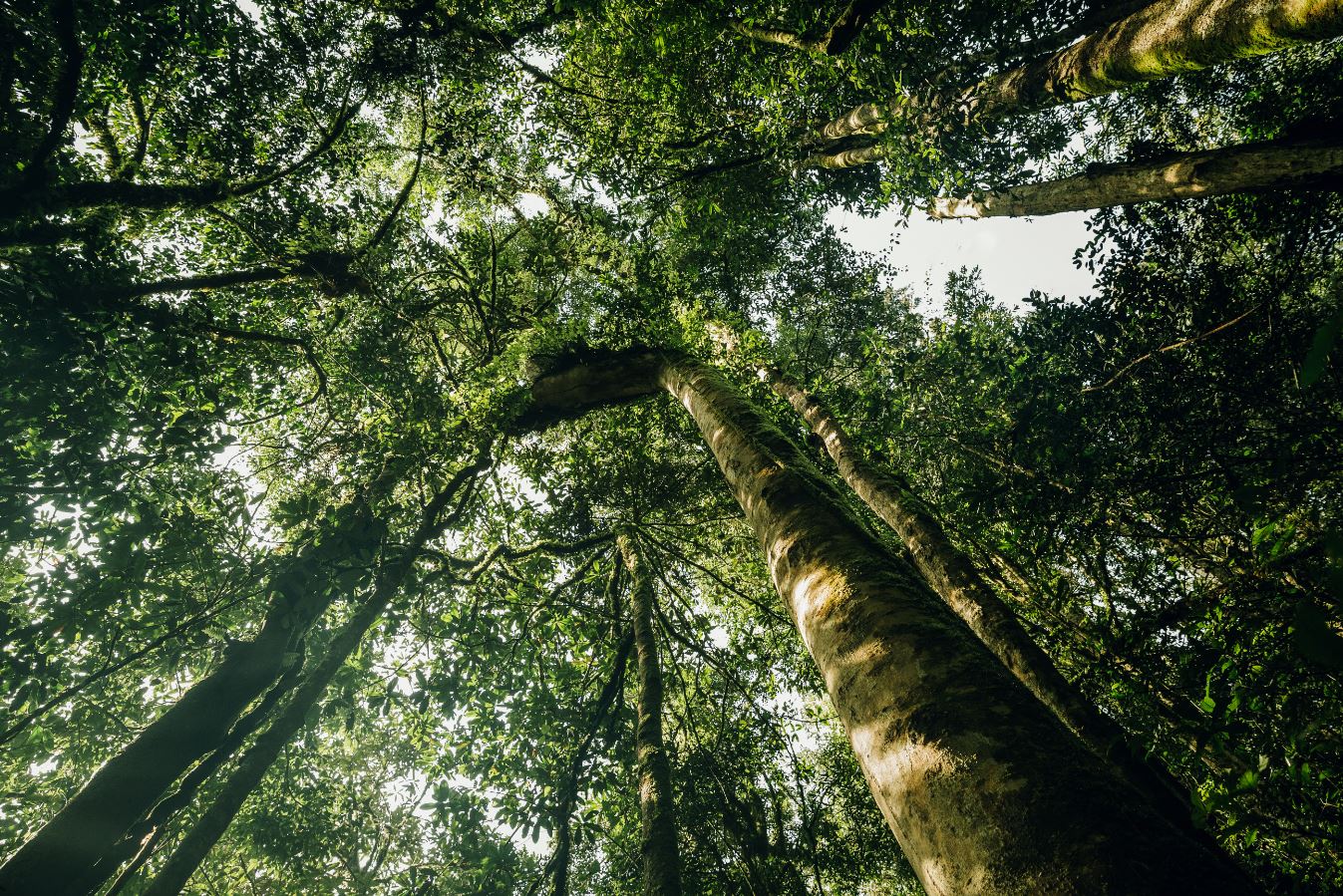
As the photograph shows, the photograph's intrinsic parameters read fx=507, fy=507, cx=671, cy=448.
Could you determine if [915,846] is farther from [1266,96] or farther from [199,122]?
[1266,96]

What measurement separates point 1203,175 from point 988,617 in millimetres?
4168

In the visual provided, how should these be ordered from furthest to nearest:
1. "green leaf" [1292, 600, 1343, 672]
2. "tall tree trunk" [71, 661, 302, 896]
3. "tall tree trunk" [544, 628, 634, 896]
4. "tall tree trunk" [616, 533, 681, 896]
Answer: "tall tree trunk" [544, 628, 634, 896] < "tall tree trunk" [71, 661, 302, 896] < "tall tree trunk" [616, 533, 681, 896] < "green leaf" [1292, 600, 1343, 672]

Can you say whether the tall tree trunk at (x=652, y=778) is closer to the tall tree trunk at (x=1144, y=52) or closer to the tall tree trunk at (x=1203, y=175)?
the tall tree trunk at (x=1203, y=175)

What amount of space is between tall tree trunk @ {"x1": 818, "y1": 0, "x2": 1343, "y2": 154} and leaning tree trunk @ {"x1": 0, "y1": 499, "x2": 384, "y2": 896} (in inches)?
331

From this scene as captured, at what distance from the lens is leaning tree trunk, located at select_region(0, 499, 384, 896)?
12.8 feet

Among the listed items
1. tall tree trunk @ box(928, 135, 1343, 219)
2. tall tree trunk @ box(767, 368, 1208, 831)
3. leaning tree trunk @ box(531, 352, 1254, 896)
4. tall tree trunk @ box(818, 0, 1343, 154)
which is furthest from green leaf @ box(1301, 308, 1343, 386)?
tall tree trunk @ box(928, 135, 1343, 219)

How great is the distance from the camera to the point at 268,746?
452 cm

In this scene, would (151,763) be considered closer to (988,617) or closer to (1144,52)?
(988,617)

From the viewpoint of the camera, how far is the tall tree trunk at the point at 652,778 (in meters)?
3.62

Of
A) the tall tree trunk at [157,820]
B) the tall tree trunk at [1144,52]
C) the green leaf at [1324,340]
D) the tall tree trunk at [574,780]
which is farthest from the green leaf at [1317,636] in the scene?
the tall tree trunk at [157,820]

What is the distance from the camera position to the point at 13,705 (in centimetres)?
403

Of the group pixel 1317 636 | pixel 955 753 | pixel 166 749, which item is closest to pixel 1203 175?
pixel 1317 636

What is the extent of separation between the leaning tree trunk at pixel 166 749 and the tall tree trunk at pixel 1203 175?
8501mm

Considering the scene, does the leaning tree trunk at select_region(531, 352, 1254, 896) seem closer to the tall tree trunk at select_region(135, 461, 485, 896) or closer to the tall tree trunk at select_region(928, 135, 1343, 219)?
the tall tree trunk at select_region(135, 461, 485, 896)
